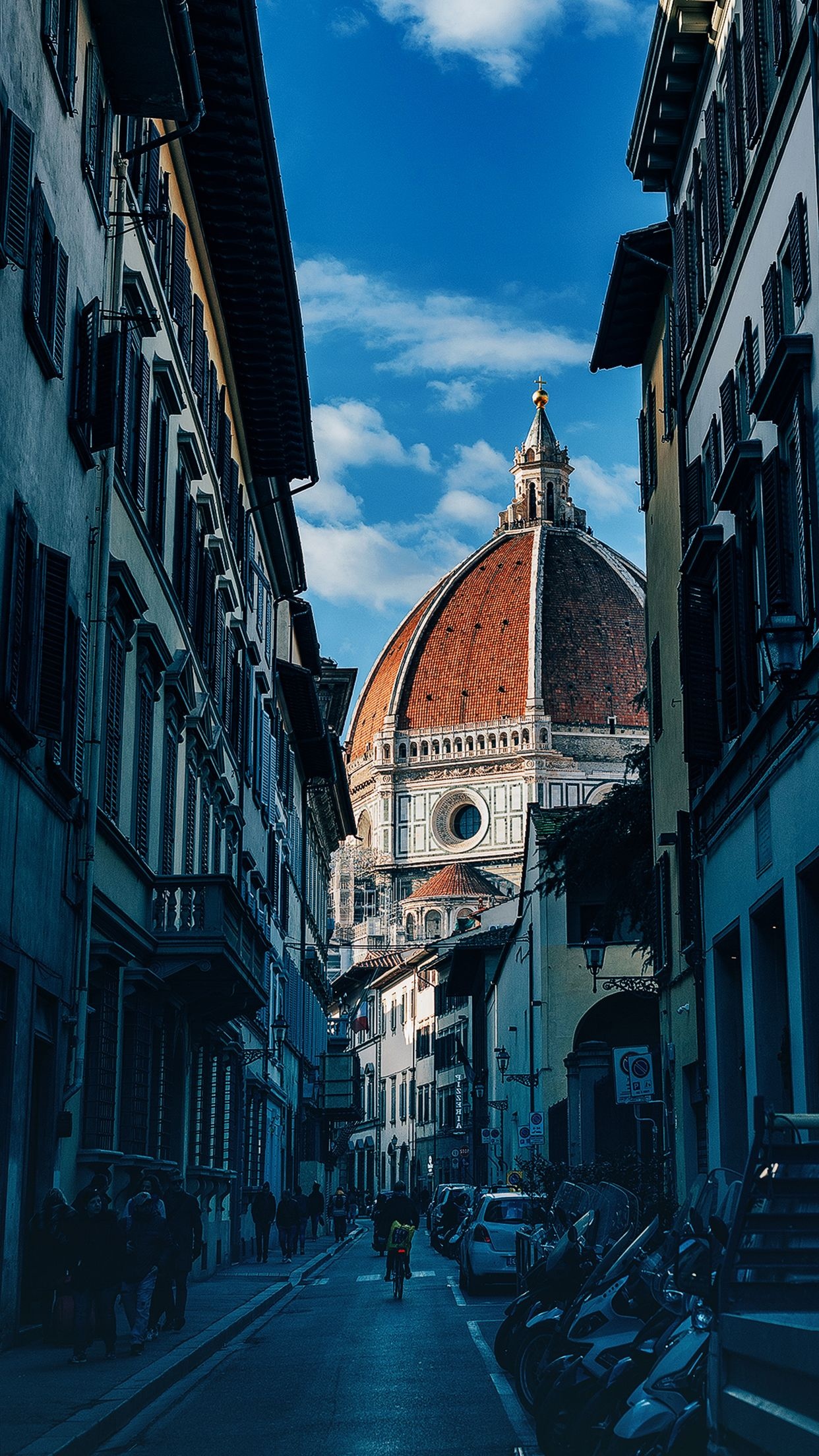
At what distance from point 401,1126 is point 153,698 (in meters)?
87.6

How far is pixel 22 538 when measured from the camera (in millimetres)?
14867

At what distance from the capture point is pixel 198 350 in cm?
2698

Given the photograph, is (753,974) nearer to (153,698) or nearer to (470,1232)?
(153,698)

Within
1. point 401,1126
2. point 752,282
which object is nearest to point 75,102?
point 752,282

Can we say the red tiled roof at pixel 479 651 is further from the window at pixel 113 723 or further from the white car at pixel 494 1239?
the window at pixel 113 723

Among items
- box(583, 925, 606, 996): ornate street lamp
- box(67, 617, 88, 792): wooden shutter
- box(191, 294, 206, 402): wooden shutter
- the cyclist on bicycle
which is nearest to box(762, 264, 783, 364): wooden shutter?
box(67, 617, 88, 792): wooden shutter

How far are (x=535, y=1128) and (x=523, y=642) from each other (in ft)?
416

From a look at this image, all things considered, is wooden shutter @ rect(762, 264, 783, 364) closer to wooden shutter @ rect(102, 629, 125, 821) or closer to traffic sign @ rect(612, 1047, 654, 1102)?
wooden shutter @ rect(102, 629, 125, 821)

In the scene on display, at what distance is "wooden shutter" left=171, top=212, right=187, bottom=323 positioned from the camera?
24.0 m

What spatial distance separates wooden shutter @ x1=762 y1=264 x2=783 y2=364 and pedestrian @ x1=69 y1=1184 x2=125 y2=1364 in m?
8.70

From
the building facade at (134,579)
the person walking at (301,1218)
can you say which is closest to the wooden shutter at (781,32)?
the building facade at (134,579)

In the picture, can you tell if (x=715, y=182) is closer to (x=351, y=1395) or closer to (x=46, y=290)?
(x=46, y=290)

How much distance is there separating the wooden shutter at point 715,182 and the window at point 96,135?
615 cm

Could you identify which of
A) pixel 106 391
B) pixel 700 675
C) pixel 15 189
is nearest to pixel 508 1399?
pixel 700 675
